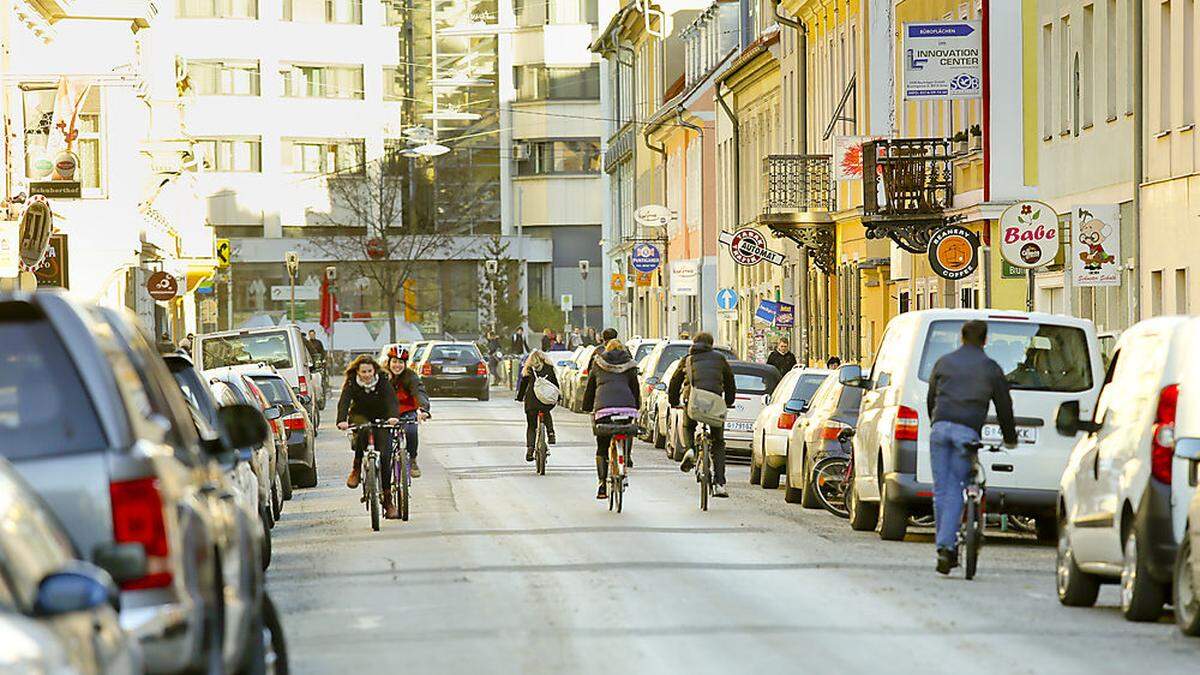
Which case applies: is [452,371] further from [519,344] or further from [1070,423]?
[1070,423]

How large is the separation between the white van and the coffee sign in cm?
707

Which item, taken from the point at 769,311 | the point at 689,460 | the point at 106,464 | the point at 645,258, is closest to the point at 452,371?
the point at 645,258

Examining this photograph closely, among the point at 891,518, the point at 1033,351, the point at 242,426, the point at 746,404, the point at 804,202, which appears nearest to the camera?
the point at 242,426

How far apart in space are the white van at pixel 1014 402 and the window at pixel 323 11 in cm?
8759

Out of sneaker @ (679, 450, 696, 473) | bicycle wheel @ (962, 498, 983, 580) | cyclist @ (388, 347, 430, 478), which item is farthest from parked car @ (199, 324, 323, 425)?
bicycle wheel @ (962, 498, 983, 580)

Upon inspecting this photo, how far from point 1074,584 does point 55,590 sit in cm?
1022

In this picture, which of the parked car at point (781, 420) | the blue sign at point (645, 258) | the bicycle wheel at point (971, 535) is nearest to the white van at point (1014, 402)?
the bicycle wheel at point (971, 535)

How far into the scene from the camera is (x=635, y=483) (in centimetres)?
3098

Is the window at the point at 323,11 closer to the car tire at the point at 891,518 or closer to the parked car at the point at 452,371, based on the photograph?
the parked car at the point at 452,371

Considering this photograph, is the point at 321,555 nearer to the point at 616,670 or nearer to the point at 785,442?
the point at 616,670

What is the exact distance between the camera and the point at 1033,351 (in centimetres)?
2097

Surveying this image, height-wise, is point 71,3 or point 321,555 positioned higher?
point 71,3

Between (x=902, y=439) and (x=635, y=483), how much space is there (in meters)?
10.7

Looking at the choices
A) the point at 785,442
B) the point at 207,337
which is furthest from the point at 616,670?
the point at 207,337
